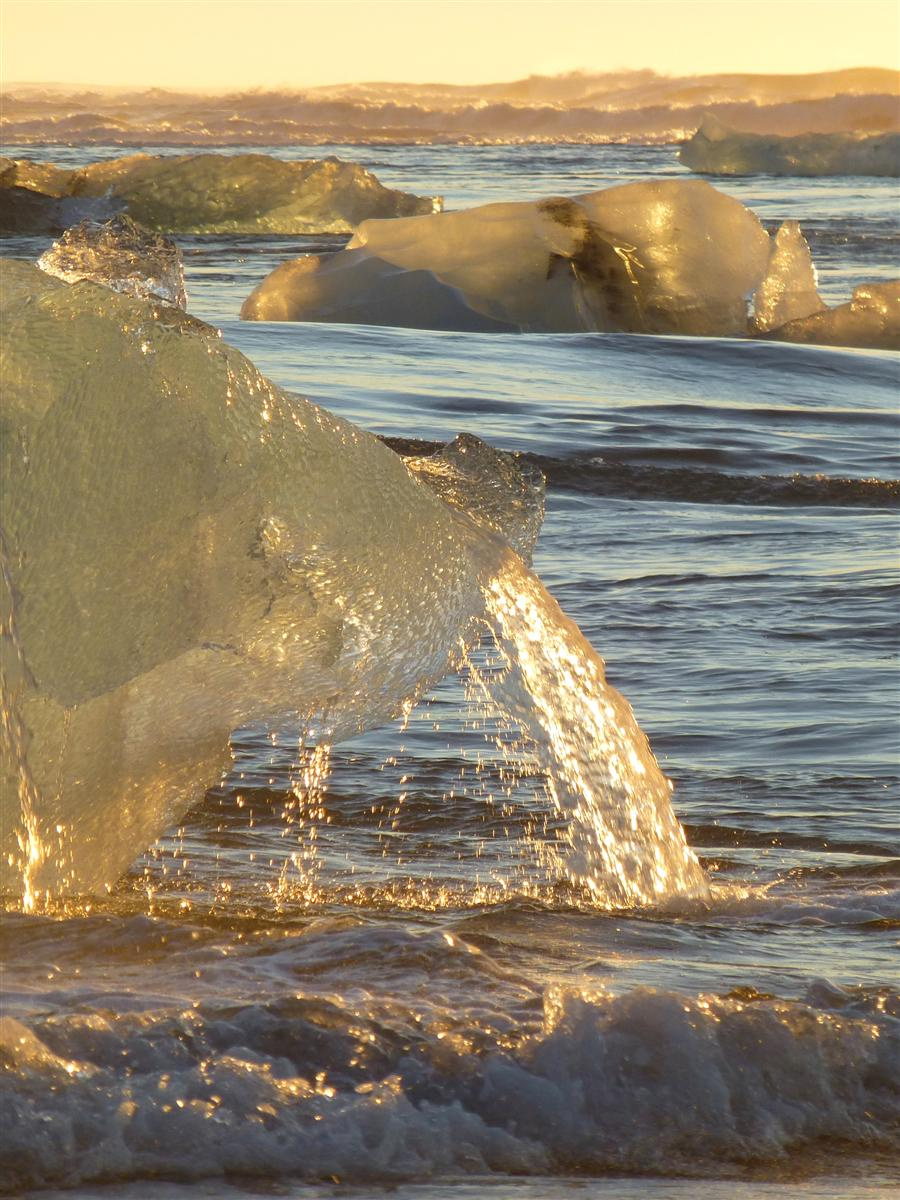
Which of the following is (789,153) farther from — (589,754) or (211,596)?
(211,596)

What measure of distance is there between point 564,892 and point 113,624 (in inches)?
45.5

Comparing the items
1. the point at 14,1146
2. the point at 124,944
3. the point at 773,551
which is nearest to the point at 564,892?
the point at 124,944

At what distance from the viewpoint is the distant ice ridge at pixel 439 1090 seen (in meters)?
2.40

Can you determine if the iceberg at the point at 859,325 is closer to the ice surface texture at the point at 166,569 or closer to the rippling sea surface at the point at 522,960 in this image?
the rippling sea surface at the point at 522,960

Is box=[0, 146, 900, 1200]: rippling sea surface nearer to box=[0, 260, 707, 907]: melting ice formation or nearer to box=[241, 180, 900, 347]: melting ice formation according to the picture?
box=[0, 260, 707, 907]: melting ice formation

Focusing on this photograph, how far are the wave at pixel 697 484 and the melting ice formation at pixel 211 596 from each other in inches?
167

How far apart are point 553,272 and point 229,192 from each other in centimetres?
1073

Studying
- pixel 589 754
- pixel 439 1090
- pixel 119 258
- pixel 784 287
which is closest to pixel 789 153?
pixel 784 287

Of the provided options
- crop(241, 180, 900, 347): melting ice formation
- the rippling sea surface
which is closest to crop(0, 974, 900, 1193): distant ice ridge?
the rippling sea surface

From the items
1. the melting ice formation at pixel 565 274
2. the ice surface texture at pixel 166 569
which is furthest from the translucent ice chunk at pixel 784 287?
the ice surface texture at pixel 166 569

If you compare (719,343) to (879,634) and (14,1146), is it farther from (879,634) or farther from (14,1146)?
(14,1146)

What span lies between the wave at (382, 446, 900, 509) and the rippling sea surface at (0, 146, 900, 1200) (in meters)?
1.04

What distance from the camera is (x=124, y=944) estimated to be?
3078mm

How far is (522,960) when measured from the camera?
3.15m
